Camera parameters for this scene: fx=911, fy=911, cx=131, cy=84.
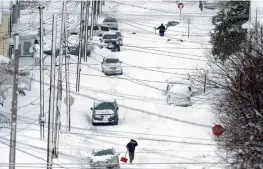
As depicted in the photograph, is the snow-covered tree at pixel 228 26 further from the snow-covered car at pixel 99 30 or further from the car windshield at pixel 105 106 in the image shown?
the snow-covered car at pixel 99 30

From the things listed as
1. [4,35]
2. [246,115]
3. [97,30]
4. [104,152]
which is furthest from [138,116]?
[97,30]

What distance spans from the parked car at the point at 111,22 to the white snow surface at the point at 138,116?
3.30 m

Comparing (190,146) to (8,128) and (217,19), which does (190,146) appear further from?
(217,19)

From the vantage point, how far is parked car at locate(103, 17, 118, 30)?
217 ft

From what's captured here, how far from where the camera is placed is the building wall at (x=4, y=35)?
172ft

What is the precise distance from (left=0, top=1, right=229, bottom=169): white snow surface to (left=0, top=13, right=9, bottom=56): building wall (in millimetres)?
2362

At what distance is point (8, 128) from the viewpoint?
3988 centimetres

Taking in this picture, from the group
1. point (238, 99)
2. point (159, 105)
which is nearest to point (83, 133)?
point (159, 105)

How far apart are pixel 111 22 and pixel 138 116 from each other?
25855mm

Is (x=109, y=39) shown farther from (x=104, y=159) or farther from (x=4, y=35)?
(x=104, y=159)

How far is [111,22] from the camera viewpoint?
222ft

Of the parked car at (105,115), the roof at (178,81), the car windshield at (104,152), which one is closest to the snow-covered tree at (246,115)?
the car windshield at (104,152)

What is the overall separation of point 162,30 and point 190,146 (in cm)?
2572

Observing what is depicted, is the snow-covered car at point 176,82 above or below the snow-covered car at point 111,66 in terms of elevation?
below
